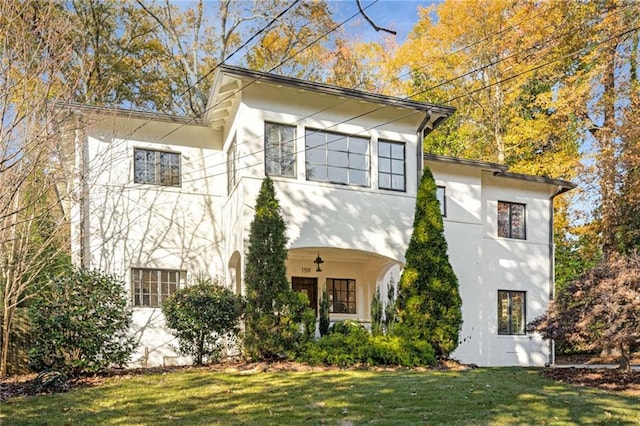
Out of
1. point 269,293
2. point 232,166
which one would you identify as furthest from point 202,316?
point 232,166

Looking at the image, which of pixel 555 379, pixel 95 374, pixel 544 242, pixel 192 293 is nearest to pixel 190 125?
pixel 192 293

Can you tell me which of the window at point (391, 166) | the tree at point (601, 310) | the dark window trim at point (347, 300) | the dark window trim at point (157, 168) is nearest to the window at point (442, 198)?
the window at point (391, 166)

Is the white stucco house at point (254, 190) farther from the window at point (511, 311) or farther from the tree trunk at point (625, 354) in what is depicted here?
the tree trunk at point (625, 354)

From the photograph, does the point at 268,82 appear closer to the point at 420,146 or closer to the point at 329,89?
the point at 329,89

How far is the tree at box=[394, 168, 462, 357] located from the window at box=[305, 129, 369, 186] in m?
1.58

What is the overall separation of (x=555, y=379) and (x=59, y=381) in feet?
28.3

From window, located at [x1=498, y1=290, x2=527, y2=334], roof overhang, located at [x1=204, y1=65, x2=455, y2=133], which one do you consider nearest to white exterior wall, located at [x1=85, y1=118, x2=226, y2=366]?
roof overhang, located at [x1=204, y1=65, x2=455, y2=133]

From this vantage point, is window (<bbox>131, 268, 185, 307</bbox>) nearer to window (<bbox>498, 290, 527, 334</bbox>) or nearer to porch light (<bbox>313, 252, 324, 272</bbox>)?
porch light (<bbox>313, 252, 324, 272</bbox>)

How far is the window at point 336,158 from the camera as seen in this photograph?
1197 cm

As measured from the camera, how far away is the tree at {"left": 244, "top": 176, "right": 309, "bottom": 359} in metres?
10.0

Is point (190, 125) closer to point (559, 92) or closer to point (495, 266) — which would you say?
→ point (495, 266)

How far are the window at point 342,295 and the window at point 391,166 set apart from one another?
3.55m

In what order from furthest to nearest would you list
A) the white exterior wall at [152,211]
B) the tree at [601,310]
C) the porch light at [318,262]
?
the porch light at [318,262], the white exterior wall at [152,211], the tree at [601,310]

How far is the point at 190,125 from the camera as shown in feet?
43.5
